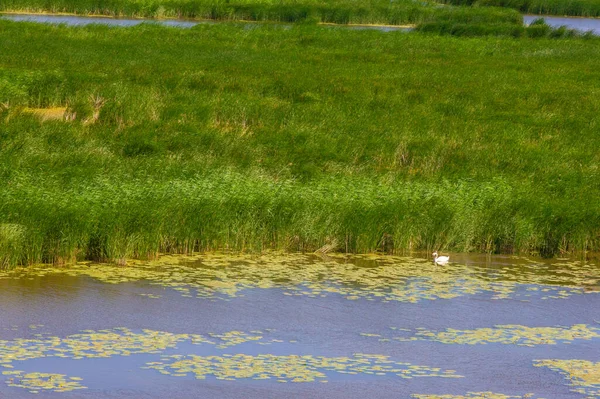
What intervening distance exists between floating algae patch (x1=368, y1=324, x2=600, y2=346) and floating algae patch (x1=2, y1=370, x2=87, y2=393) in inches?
145

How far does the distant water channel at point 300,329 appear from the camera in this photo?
35.6ft

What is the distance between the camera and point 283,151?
2188 cm

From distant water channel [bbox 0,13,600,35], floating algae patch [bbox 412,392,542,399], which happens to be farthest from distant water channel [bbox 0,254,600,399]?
distant water channel [bbox 0,13,600,35]

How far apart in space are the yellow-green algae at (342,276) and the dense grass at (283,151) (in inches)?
17.0

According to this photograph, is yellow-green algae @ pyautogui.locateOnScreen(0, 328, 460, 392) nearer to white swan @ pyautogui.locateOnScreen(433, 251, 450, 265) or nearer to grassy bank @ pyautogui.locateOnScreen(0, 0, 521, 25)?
white swan @ pyautogui.locateOnScreen(433, 251, 450, 265)

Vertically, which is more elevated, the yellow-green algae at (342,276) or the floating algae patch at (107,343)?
the yellow-green algae at (342,276)

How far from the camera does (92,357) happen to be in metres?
11.3

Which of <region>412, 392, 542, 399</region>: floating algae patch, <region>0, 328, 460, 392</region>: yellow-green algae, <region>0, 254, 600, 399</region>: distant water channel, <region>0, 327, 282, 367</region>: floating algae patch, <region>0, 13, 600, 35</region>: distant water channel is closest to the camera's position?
<region>412, 392, 542, 399</region>: floating algae patch

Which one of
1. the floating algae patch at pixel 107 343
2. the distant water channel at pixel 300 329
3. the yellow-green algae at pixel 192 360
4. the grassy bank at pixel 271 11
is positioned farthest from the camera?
the grassy bank at pixel 271 11

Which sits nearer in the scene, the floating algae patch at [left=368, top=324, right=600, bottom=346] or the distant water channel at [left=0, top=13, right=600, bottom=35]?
the floating algae patch at [left=368, top=324, right=600, bottom=346]

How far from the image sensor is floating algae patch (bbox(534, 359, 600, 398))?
11172mm

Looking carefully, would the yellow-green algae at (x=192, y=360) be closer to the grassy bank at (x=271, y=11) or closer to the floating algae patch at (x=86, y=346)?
the floating algae patch at (x=86, y=346)

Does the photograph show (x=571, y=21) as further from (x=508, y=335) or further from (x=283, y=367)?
(x=283, y=367)

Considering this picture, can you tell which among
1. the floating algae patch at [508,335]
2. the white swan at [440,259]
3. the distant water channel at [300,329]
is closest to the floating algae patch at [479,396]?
the distant water channel at [300,329]
